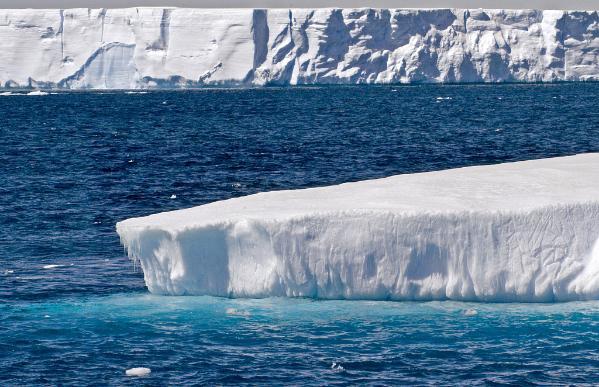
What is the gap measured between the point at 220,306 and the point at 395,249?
3297 millimetres

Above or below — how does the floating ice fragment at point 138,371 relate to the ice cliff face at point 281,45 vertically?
below

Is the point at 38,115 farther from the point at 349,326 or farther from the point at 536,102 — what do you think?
the point at 349,326

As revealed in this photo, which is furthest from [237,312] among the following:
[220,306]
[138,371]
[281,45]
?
[281,45]

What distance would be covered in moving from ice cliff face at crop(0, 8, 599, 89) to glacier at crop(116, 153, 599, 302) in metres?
99.0

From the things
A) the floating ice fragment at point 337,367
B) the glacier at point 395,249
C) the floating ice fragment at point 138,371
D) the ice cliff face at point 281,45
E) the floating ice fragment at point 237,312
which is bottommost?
the floating ice fragment at point 138,371

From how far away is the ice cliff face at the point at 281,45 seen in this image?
381ft

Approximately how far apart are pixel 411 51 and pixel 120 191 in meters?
88.5

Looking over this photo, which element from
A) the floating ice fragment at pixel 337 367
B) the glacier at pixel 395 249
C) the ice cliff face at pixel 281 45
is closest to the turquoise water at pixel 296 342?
the floating ice fragment at pixel 337 367

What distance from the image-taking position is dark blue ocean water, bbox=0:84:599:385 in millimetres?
14859

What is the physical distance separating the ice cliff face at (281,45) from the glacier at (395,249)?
99.0m

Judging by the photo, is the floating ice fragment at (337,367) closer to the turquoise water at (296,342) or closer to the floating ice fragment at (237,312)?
the turquoise water at (296,342)

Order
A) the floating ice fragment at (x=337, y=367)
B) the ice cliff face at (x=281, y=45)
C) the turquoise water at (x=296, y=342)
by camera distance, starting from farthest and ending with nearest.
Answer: the ice cliff face at (x=281, y=45) → the floating ice fragment at (x=337, y=367) → the turquoise water at (x=296, y=342)

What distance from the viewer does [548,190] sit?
765 inches

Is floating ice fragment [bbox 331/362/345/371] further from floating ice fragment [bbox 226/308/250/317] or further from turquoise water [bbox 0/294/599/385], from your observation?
floating ice fragment [bbox 226/308/250/317]
